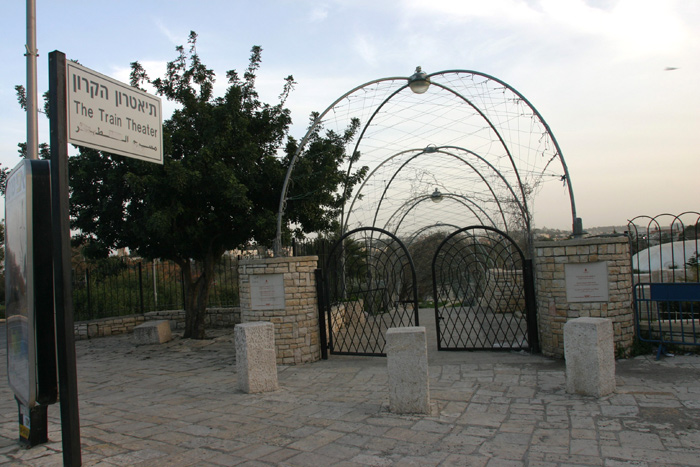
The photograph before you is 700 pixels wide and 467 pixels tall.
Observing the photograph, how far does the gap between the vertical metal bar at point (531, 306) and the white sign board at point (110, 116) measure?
6385mm

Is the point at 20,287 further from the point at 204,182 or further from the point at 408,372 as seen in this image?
the point at 204,182

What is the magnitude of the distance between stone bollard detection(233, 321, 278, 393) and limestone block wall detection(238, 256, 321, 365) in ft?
6.83

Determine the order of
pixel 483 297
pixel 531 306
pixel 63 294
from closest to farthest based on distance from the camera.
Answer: pixel 63 294 → pixel 531 306 → pixel 483 297

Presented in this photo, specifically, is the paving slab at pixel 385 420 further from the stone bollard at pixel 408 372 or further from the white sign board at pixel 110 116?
the white sign board at pixel 110 116

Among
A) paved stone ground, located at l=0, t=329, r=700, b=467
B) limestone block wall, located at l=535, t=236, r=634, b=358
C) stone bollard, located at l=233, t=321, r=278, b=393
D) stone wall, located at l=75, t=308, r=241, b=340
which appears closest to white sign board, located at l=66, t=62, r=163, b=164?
paved stone ground, located at l=0, t=329, r=700, b=467

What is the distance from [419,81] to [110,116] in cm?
682

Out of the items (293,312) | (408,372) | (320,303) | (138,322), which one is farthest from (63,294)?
(138,322)

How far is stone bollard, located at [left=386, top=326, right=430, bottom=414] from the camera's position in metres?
5.26

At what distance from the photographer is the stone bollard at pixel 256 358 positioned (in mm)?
6617

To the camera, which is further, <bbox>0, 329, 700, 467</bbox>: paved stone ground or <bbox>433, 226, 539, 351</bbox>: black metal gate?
<bbox>433, 226, 539, 351</bbox>: black metal gate

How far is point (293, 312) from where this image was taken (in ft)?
29.3

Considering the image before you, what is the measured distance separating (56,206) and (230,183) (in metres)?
5.73

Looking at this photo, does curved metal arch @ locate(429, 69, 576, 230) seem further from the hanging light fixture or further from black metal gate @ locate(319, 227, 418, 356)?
black metal gate @ locate(319, 227, 418, 356)

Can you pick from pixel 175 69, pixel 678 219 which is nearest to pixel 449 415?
pixel 678 219
